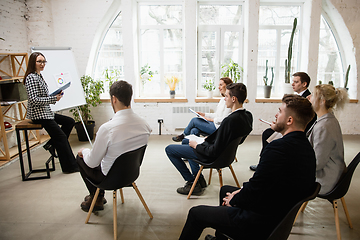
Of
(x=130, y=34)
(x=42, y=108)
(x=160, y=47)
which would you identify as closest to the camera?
(x=42, y=108)

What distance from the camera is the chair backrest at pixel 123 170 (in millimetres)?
2262

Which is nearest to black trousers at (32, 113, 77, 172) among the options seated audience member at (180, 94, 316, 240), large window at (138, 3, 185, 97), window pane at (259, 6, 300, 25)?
large window at (138, 3, 185, 97)

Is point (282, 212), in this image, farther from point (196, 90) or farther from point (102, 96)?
point (102, 96)

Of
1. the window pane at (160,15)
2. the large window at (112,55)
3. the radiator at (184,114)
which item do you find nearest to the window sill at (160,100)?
the radiator at (184,114)

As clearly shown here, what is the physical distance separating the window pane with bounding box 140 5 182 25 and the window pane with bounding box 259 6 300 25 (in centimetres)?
180

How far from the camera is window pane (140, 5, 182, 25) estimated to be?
5.95 m

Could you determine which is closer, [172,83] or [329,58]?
[172,83]

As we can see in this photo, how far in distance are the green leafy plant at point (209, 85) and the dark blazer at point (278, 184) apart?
14.3 feet

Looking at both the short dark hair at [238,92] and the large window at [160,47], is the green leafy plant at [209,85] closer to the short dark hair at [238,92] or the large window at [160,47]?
the large window at [160,47]

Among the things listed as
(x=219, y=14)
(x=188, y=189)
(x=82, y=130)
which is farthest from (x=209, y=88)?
(x=188, y=189)

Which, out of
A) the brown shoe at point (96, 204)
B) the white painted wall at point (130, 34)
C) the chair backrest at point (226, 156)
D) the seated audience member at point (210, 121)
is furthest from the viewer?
the white painted wall at point (130, 34)

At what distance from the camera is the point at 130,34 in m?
5.65

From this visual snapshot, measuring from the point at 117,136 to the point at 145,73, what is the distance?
3841 mm

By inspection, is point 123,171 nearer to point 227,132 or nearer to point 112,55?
point 227,132
